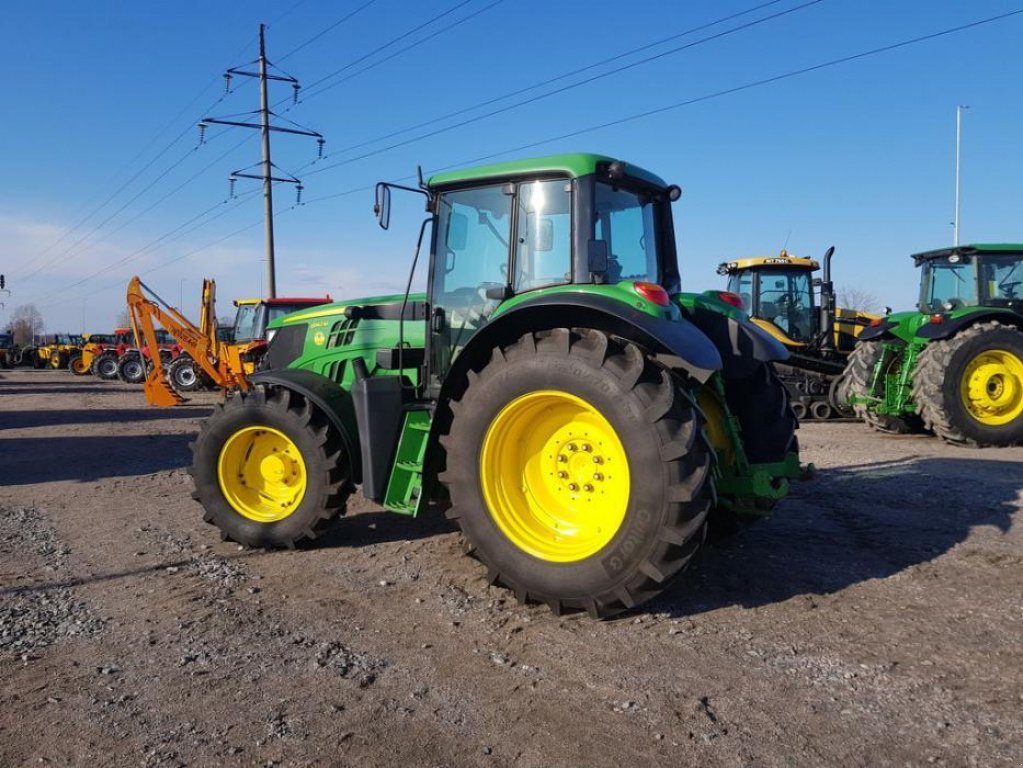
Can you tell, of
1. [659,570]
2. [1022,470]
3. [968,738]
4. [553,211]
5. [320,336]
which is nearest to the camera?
[968,738]

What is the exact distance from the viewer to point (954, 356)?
9719 mm

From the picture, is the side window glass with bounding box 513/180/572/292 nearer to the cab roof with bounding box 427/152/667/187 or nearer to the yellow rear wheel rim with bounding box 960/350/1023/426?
the cab roof with bounding box 427/152/667/187

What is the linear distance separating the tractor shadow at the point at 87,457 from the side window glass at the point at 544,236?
19.2 feet

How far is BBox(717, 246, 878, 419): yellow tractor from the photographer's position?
42.1 ft

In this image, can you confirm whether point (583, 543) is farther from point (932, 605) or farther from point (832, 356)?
point (832, 356)

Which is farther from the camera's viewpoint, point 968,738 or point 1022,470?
point 1022,470

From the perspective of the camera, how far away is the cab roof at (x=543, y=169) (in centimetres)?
434

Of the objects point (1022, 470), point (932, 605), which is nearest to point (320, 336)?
point (932, 605)

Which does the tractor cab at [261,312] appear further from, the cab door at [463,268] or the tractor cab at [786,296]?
the cab door at [463,268]

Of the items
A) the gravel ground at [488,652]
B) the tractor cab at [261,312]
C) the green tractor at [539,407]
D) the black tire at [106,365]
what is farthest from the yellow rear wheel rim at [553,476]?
the black tire at [106,365]

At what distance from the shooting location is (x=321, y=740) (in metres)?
2.77

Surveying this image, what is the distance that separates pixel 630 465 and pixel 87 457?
329 inches

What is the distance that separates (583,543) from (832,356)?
35.3ft

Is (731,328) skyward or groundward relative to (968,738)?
skyward
